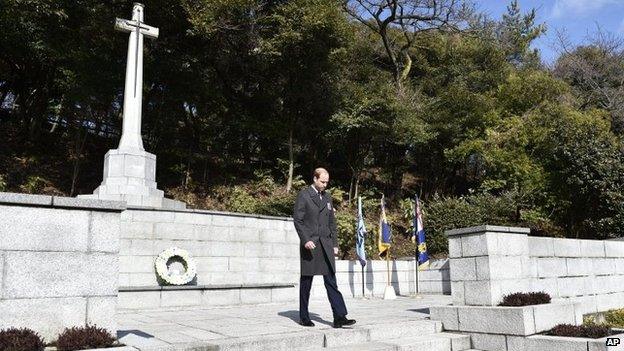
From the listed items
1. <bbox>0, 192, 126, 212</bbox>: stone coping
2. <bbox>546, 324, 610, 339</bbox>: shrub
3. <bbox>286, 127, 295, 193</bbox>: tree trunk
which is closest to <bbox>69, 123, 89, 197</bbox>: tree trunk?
<bbox>286, 127, 295, 193</bbox>: tree trunk

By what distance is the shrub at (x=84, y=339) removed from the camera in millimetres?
3648

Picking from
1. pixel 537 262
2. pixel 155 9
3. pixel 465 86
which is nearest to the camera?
pixel 537 262

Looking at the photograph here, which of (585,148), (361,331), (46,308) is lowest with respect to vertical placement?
(361,331)

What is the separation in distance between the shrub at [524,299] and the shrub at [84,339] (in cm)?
442

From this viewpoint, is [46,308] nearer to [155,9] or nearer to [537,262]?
[537,262]

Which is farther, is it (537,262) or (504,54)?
(504,54)

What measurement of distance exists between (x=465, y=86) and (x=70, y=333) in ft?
71.0

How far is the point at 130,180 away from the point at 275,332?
6578mm

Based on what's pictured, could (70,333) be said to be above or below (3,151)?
below

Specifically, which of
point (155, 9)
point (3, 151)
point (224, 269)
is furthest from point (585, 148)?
point (3, 151)

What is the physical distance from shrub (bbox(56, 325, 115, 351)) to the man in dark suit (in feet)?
8.03

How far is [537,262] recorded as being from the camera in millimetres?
6766

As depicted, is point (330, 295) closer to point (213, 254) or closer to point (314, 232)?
point (314, 232)

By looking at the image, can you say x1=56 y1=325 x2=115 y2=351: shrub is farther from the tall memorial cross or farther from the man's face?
the tall memorial cross
